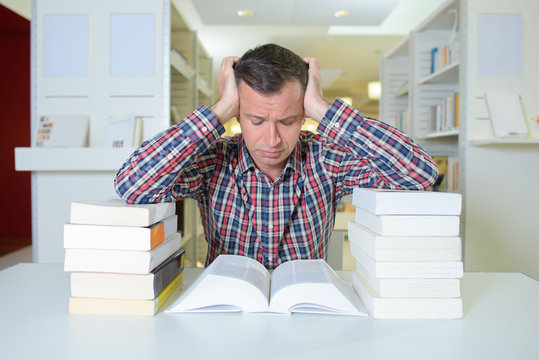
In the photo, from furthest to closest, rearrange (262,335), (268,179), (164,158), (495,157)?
(495,157) < (268,179) < (164,158) < (262,335)

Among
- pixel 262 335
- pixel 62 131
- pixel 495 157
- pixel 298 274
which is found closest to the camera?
pixel 262 335

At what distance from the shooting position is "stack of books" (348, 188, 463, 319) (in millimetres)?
708

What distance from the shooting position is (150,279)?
72cm

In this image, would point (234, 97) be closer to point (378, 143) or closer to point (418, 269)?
point (378, 143)

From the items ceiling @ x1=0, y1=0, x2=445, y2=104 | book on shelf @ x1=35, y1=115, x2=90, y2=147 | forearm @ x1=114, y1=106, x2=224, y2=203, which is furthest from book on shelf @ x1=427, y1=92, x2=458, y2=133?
book on shelf @ x1=35, y1=115, x2=90, y2=147

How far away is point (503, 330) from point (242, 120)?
757mm

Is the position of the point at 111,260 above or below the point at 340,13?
below

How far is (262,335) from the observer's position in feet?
2.10

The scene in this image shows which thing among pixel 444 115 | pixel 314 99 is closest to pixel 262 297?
pixel 314 99

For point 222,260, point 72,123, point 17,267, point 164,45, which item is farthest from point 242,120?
point 72,123

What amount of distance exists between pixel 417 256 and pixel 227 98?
0.65 metres

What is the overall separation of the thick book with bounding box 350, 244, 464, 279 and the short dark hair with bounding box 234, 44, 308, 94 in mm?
535

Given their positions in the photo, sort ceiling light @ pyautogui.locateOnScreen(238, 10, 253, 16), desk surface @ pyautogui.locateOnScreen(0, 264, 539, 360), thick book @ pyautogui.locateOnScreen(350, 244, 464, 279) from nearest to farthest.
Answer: desk surface @ pyautogui.locateOnScreen(0, 264, 539, 360), thick book @ pyautogui.locateOnScreen(350, 244, 464, 279), ceiling light @ pyautogui.locateOnScreen(238, 10, 253, 16)

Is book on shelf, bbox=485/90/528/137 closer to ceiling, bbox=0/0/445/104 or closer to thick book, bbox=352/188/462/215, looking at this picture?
ceiling, bbox=0/0/445/104
